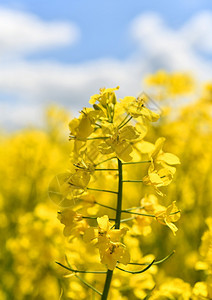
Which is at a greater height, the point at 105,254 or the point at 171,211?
the point at 171,211

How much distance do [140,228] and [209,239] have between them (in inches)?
10.1

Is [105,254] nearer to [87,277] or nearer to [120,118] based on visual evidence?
[120,118]

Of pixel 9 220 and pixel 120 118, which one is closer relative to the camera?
pixel 120 118

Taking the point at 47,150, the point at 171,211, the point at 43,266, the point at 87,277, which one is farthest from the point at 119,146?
the point at 47,150

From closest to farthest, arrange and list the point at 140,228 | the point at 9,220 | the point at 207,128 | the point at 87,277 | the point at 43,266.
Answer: the point at 140,228
the point at 87,277
the point at 43,266
the point at 9,220
the point at 207,128

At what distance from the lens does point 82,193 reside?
1.24 meters

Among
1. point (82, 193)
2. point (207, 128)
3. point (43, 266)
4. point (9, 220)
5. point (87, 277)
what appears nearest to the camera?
point (82, 193)

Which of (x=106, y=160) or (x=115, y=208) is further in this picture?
(x=115, y=208)

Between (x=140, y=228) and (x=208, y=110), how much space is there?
8.23 feet

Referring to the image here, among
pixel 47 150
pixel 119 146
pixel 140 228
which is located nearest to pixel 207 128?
pixel 47 150

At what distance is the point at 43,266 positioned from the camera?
2.47 meters

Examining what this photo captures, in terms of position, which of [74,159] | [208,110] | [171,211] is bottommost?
[171,211]

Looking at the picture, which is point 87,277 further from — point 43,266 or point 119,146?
point 119,146

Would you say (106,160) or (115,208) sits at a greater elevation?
(106,160)
